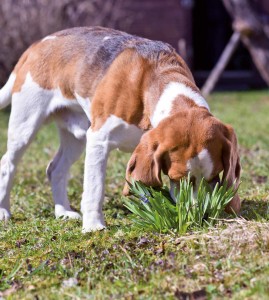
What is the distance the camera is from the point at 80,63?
562cm

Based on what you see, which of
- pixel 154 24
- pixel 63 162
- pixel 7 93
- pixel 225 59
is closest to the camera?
pixel 7 93

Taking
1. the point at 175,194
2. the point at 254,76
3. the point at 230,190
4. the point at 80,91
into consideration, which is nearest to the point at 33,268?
the point at 175,194

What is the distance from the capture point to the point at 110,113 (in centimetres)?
495

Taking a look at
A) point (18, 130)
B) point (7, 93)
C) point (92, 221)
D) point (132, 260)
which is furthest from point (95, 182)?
point (7, 93)

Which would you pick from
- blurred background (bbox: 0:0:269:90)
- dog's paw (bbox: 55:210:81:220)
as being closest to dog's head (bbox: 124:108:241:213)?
dog's paw (bbox: 55:210:81:220)

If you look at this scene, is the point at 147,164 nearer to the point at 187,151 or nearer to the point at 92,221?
the point at 187,151

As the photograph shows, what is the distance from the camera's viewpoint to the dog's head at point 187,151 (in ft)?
13.9

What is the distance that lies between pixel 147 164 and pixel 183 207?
35cm

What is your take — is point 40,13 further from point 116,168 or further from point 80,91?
point 80,91

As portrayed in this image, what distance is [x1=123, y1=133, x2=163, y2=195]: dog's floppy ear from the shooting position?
171 inches

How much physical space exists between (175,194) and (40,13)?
31.7ft

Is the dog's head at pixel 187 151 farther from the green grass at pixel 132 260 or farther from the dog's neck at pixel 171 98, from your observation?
the green grass at pixel 132 260

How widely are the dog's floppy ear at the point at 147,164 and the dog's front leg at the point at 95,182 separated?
19.9 inches

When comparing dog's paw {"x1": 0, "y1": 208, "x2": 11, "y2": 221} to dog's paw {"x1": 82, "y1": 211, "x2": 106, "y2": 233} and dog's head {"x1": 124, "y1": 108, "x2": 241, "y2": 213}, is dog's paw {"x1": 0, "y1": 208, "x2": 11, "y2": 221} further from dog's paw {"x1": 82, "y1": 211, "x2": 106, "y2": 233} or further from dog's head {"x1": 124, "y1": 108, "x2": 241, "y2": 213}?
dog's head {"x1": 124, "y1": 108, "x2": 241, "y2": 213}
